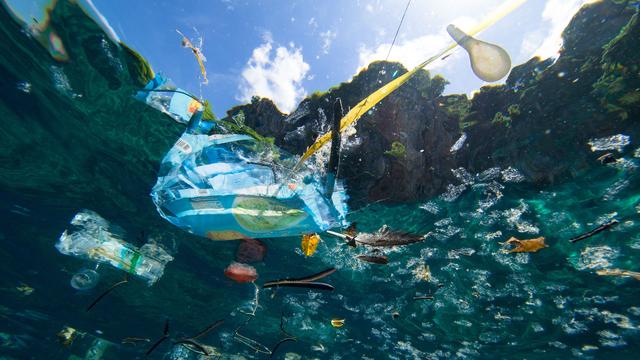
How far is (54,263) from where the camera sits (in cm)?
1574

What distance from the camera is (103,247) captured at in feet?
45.5

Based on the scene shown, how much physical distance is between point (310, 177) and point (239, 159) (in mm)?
1836

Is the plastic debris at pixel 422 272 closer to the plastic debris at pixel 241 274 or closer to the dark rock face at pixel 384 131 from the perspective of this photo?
the dark rock face at pixel 384 131

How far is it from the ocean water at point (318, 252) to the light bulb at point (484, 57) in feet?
12.5

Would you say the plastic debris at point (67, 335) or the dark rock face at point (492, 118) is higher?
the dark rock face at point (492, 118)

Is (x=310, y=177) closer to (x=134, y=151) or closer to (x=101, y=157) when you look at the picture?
(x=134, y=151)

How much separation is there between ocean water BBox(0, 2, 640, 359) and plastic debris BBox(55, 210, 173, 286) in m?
0.53

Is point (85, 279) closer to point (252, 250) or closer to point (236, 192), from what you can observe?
point (252, 250)

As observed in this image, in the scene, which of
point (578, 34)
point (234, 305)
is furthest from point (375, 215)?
point (234, 305)

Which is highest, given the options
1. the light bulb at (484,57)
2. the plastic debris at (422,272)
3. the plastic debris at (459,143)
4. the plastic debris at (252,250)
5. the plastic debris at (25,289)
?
the plastic debris at (459,143)

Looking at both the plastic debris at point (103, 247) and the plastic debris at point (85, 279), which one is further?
the plastic debris at point (85, 279)

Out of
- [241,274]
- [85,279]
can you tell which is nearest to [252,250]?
[241,274]

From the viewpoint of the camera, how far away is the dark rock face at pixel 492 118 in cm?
602

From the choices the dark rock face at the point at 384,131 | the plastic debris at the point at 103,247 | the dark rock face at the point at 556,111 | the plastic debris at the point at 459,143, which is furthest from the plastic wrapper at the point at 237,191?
the plastic debris at the point at 103,247
